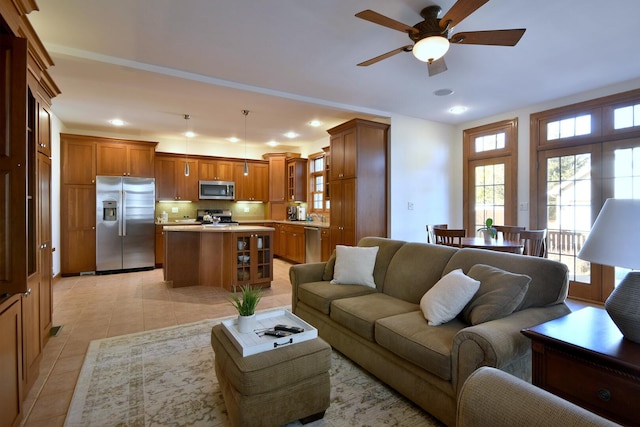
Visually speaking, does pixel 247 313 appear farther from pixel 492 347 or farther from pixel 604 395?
pixel 604 395

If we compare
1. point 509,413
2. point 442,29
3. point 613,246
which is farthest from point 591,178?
point 509,413

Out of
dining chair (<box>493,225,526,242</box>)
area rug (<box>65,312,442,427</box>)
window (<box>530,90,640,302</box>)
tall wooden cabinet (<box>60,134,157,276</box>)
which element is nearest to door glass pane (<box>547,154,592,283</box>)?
window (<box>530,90,640,302</box>)

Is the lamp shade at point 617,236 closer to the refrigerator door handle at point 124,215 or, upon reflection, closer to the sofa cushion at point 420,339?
the sofa cushion at point 420,339

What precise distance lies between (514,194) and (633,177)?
1.37 metres

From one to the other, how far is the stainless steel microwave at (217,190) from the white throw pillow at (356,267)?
486 centimetres

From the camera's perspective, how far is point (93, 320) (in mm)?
3402

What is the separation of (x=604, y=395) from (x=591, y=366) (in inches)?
3.7

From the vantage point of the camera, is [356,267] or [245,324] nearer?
[245,324]

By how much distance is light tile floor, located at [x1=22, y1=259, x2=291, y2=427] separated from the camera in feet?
6.84

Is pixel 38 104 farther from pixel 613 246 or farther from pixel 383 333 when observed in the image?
pixel 613 246

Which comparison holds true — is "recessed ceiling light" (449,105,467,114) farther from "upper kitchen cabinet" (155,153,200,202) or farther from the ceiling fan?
"upper kitchen cabinet" (155,153,200,202)

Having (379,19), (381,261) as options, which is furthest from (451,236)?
(379,19)

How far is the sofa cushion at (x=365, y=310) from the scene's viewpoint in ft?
7.29

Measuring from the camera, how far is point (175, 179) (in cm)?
678
